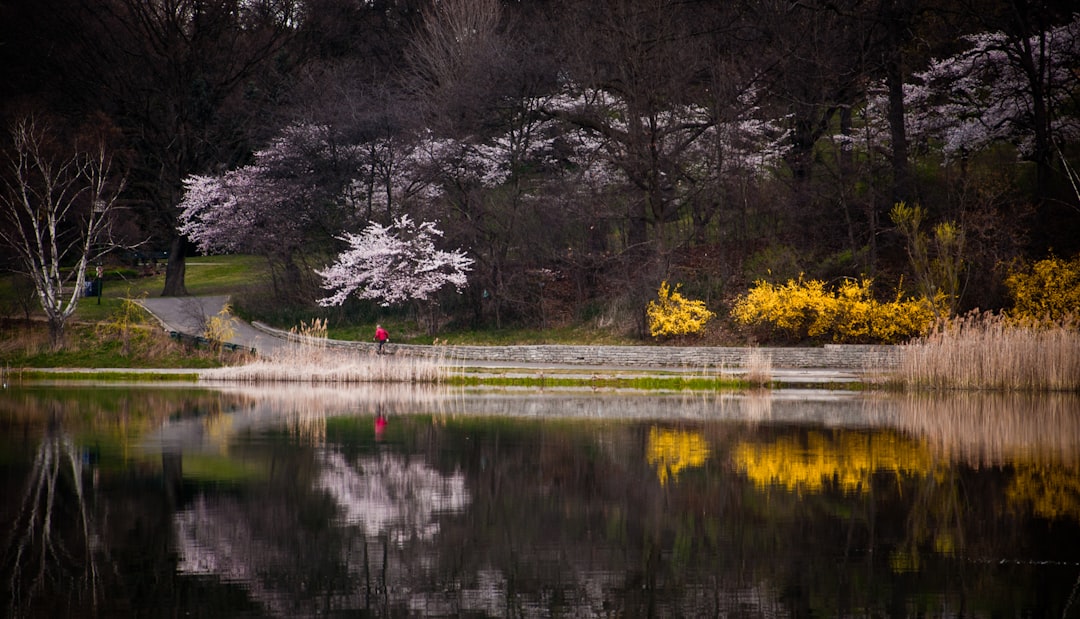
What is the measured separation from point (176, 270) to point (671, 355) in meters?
31.6

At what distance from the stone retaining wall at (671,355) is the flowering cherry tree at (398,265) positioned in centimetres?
415

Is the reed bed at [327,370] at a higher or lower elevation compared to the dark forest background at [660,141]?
lower

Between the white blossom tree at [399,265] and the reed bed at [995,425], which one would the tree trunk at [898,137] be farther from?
the white blossom tree at [399,265]

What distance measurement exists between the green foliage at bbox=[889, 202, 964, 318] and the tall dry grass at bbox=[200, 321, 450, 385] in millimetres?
15874

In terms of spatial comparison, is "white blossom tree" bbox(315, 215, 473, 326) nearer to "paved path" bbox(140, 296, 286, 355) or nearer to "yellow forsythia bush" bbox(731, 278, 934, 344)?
"paved path" bbox(140, 296, 286, 355)

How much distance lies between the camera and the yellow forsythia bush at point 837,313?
37.2 metres

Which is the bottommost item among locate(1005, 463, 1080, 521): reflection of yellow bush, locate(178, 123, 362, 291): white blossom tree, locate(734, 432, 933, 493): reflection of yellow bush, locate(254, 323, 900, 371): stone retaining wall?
locate(1005, 463, 1080, 521): reflection of yellow bush

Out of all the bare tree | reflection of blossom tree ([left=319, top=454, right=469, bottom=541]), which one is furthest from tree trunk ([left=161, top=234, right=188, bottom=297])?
reflection of blossom tree ([left=319, top=454, right=469, bottom=541])

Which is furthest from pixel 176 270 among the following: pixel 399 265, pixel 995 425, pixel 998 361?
pixel 995 425

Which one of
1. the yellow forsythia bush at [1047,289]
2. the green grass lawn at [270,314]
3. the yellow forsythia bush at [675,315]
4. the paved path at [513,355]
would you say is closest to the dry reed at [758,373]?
the paved path at [513,355]

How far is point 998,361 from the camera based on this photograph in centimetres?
2955

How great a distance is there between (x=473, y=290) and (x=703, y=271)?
9978mm

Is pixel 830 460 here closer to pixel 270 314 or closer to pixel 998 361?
pixel 998 361

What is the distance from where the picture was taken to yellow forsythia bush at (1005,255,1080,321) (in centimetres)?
3625
